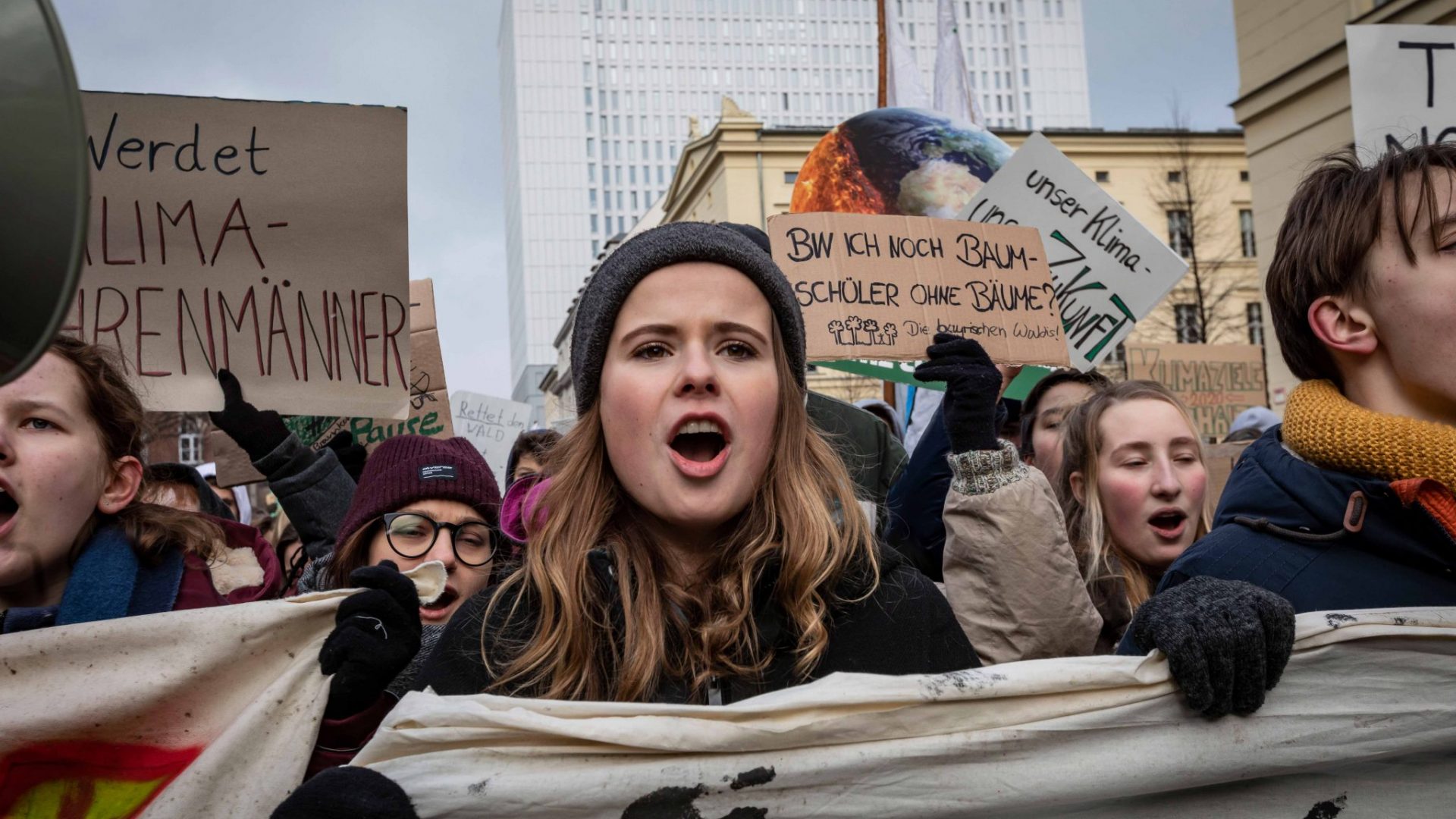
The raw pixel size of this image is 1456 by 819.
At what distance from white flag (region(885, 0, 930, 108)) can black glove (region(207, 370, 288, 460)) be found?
21.8 feet

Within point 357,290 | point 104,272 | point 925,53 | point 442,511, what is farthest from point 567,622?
point 925,53

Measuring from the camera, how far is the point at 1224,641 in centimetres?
135

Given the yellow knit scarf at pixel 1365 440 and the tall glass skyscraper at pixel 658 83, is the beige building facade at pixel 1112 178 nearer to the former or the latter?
the yellow knit scarf at pixel 1365 440

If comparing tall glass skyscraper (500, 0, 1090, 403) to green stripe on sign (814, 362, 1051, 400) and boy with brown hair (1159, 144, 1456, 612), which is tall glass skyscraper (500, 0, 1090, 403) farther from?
boy with brown hair (1159, 144, 1456, 612)

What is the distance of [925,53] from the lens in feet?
341

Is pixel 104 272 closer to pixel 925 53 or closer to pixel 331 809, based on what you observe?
pixel 331 809

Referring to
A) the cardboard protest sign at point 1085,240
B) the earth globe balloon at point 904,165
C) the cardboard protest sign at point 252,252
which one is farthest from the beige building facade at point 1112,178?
the cardboard protest sign at point 252,252

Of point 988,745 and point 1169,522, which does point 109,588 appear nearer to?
point 988,745

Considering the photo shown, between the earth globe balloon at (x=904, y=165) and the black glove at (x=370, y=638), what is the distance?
3348mm

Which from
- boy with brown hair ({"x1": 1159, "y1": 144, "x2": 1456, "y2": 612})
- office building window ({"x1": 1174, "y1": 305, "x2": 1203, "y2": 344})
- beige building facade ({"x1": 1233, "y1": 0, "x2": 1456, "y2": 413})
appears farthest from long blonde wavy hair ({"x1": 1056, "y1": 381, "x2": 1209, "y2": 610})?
office building window ({"x1": 1174, "y1": 305, "x2": 1203, "y2": 344})

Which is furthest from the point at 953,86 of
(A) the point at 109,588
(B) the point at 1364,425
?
(A) the point at 109,588

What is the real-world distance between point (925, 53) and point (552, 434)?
107 metres

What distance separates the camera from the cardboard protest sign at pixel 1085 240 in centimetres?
397

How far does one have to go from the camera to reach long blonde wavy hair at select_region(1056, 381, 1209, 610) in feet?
9.23
